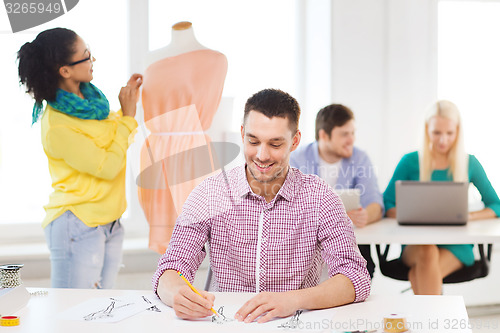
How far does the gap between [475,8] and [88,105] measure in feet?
9.46

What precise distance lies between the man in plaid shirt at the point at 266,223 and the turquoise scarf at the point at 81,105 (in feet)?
2.79

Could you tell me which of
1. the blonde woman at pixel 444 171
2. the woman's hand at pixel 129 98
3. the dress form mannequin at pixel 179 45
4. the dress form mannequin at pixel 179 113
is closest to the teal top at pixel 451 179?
the blonde woman at pixel 444 171

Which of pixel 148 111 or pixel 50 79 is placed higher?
pixel 50 79

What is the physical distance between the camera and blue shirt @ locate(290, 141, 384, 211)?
330cm

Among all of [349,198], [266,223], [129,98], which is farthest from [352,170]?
[266,223]

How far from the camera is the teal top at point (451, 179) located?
3197mm

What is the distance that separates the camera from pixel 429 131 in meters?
3.34

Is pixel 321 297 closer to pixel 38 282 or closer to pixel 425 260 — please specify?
pixel 425 260

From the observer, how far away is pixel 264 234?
6.09 feet

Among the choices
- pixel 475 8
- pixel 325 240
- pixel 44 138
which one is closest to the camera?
pixel 325 240

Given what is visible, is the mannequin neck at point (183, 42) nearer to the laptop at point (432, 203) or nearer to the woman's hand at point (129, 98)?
the woman's hand at point (129, 98)

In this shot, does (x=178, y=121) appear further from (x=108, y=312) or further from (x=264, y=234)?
(x=108, y=312)

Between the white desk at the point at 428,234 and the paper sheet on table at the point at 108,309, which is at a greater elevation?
the paper sheet on table at the point at 108,309

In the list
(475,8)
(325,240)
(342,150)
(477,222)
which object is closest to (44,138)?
(325,240)
